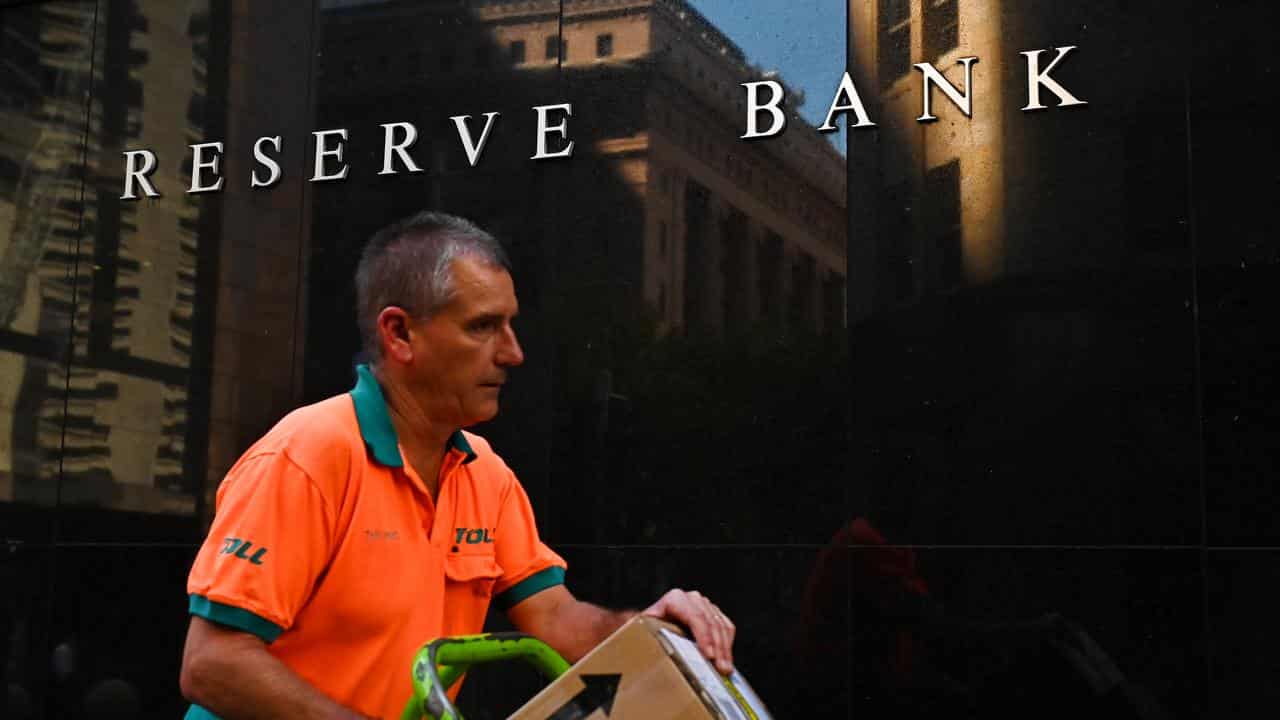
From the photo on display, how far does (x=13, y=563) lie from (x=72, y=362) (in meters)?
0.91

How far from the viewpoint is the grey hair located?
9.23 feet

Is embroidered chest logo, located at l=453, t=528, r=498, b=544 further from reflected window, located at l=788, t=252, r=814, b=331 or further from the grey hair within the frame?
reflected window, located at l=788, t=252, r=814, b=331

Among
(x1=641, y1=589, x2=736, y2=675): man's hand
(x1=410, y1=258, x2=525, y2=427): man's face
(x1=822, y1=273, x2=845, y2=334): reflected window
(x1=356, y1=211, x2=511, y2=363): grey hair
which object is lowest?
(x1=641, y1=589, x2=736, y2=675): man's hand

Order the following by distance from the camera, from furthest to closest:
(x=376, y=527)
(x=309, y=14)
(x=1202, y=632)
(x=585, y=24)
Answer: (x=309, y=14)
(x=585, y=24)
(x=1202, y=632)
(x=376, y=527)

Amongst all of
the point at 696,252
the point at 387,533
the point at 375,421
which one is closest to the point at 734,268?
the point at 696,252

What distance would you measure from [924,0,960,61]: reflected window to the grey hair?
2.96 m

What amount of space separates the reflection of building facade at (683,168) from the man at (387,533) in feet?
8.48

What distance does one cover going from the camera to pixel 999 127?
17.2 ft

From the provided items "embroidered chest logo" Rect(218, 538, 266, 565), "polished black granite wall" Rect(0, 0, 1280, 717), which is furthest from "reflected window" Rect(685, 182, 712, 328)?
"embroidered chest logo" Rect(218, 538, 266, 565)

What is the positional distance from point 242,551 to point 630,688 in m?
0.74

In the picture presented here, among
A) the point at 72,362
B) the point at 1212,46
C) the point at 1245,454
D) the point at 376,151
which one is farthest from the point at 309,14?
the point at 1245,454

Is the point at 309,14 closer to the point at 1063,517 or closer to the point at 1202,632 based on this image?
the point at 1063,517

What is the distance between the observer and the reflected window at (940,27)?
211 inches

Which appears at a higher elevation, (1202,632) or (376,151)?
(376,151)
